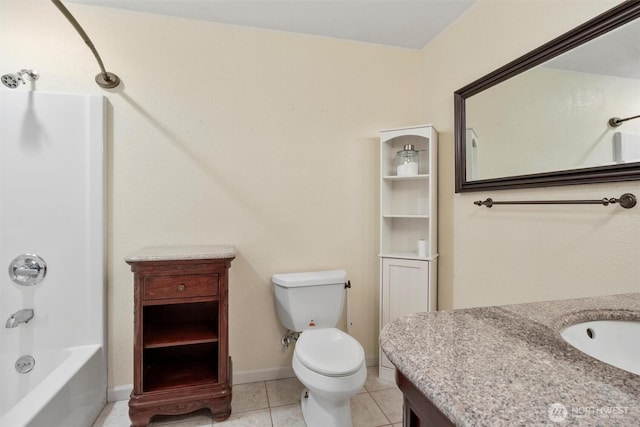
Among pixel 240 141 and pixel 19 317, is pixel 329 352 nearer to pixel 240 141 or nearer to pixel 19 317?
pixel 240 141

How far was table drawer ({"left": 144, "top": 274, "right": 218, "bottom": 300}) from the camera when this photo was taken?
1515 millimetres

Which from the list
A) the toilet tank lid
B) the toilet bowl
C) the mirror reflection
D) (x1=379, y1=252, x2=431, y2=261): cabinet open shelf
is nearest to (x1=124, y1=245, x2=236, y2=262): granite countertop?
the toilet tank lid

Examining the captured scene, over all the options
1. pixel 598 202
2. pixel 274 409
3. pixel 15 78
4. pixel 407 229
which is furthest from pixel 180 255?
pixel 598 202

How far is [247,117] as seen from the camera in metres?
1.97

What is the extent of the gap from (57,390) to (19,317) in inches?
22.5

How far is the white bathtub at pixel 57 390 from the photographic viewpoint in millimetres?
1150

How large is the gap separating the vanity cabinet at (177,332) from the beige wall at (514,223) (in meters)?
1.43

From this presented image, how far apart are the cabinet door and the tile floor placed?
0.84ft

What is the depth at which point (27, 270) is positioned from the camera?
1598 millimetres

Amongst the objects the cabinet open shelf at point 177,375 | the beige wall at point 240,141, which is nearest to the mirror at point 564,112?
the beige wall at point 240,141

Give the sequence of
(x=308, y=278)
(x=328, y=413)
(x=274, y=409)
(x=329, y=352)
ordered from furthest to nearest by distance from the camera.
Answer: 1. (x=308, y=278)
2. (x=274, y=409)
3. (x=329, y=352)
4. (x=328, y=413)

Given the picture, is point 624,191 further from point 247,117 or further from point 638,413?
point 247,117

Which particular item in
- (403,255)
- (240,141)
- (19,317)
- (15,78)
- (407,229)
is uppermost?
(15,78)

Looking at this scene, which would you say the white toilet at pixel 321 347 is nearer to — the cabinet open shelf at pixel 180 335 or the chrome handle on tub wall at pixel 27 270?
the cabinet open shelf at pixel 180 335
